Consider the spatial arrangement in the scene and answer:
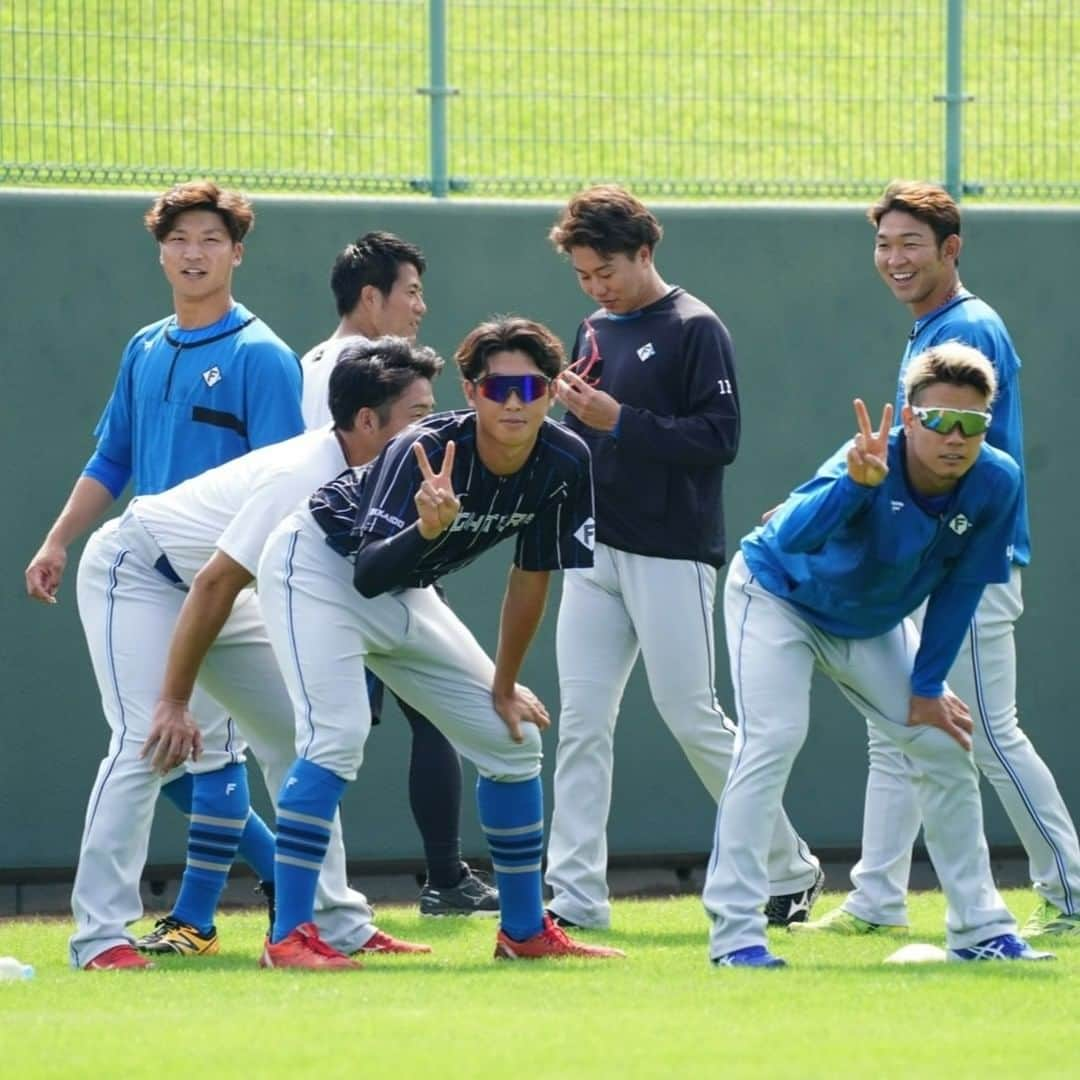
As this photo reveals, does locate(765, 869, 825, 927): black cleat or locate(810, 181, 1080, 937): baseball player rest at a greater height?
locate(810, 181, 1080, 937): baseball player

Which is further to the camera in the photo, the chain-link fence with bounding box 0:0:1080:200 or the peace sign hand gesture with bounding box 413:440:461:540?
the chain-link fence with bounding box 0:0:1080:200

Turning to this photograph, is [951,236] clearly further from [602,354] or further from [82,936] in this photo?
[82,936]

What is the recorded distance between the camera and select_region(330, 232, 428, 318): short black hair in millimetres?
7715

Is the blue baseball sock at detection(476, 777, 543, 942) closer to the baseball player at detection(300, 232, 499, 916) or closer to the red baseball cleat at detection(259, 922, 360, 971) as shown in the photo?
the red baseball cleat at detection(259, 922, 360, 971)

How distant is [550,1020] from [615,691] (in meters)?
2.20

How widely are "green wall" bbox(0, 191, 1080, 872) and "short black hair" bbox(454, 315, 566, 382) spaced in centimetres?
304

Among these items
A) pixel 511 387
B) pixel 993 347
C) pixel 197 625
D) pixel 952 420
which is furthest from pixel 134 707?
pixel 993 347

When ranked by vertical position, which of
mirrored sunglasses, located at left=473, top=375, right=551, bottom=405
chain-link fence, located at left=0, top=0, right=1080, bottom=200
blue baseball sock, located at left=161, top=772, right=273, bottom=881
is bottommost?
blue baseball sock, located at left=161, top=772, right=273, bottom=881

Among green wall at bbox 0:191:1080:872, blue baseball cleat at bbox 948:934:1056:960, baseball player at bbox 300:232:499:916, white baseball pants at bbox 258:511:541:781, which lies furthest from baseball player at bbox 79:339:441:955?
green wall at bbox 0:191:1080:872

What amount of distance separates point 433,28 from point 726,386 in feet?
9.52

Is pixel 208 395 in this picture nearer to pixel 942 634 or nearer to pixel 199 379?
pixel 199 379

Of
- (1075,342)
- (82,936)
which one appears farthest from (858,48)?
(82,936)

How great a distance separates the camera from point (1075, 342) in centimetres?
951

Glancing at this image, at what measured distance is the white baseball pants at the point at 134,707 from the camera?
253 inches
